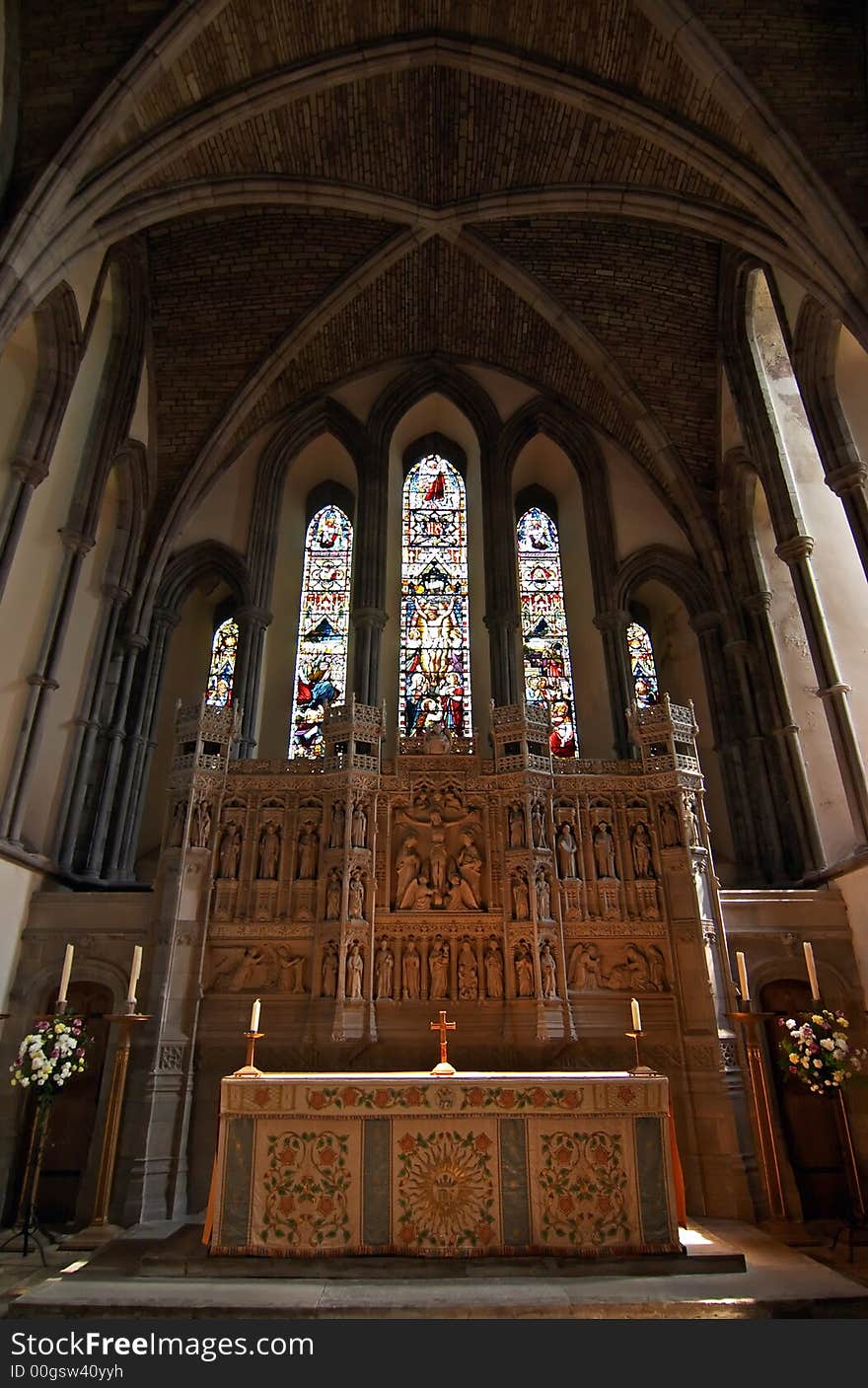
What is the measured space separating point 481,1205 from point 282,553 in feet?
39.5

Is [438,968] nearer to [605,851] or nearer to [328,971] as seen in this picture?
[328,971]

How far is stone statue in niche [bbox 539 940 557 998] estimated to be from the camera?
8.49 metres

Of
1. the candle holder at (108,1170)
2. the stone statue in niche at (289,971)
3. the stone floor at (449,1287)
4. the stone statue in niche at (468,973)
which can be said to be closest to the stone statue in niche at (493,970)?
the stone statue in niche at (468,973)

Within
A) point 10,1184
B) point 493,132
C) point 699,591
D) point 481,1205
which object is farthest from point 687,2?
point 10,1184

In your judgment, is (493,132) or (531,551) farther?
(531,551)

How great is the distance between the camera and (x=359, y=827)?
9250 millimetres

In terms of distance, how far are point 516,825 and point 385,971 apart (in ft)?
7.01

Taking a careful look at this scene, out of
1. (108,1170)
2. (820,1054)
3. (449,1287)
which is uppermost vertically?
(820,1054)

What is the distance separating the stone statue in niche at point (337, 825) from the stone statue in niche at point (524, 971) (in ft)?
7.32

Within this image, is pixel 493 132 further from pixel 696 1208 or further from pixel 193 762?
pixel 696 1208

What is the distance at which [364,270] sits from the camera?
14.3 meters

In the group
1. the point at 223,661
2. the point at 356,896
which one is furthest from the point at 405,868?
the point at 223,661

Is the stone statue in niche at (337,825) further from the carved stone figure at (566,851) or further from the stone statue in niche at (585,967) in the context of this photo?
the stone statue in niche at (585,967)

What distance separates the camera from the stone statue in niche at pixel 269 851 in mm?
9180
